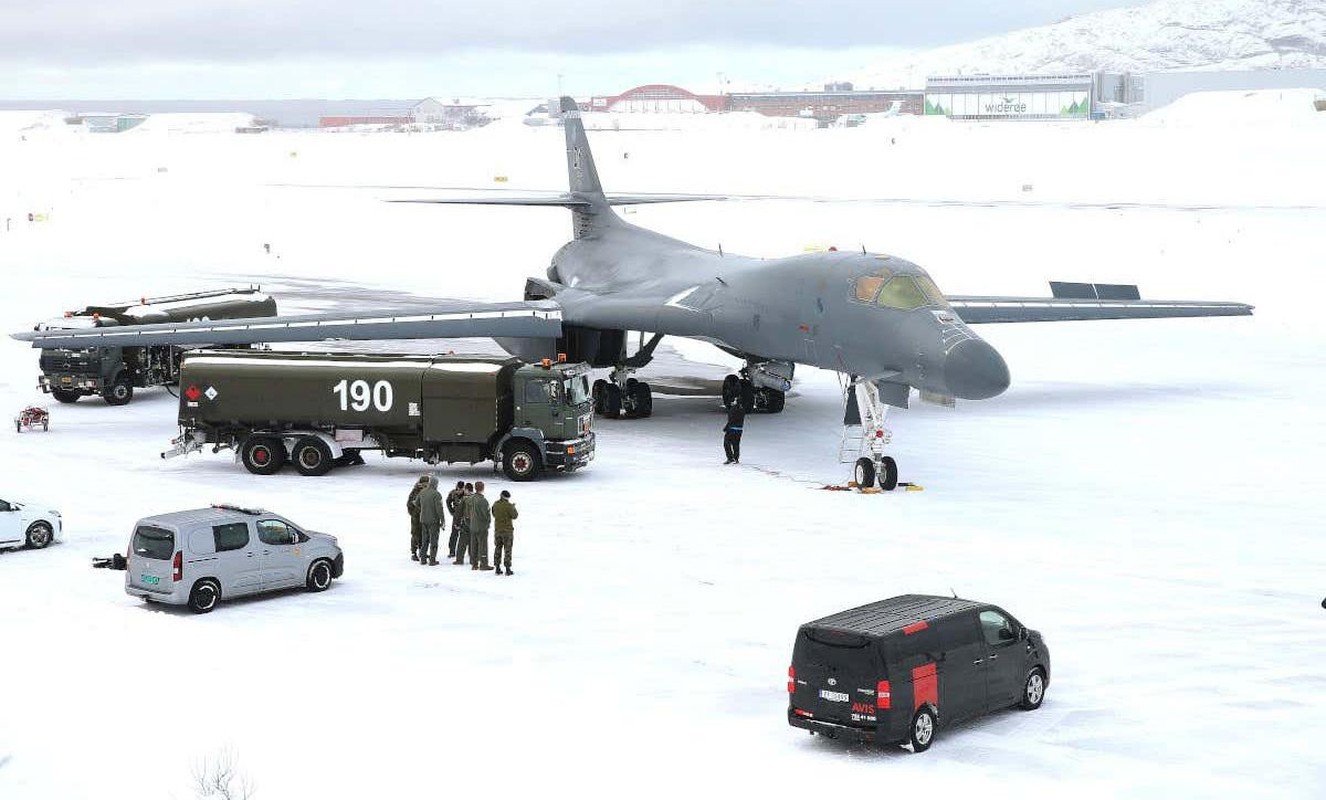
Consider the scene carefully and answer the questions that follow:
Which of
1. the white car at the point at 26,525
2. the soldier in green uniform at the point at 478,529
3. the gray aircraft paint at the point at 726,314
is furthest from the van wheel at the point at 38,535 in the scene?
the gray aircraft paint at the point at 726,314

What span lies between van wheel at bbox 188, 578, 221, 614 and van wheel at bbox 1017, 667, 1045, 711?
10444mm

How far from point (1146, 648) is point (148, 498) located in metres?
17.2

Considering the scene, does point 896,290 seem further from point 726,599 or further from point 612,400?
point 726,599

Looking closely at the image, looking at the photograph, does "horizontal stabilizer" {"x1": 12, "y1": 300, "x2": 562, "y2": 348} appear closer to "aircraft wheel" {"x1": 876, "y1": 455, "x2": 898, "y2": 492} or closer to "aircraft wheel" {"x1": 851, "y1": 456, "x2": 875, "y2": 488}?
"aircraft wheel" {"x1": 851, "y1": 456, "x2": 875, "y2": 488}

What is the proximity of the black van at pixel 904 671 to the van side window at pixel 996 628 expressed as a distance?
1 cm

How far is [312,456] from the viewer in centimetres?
3134

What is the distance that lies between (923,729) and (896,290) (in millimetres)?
15923

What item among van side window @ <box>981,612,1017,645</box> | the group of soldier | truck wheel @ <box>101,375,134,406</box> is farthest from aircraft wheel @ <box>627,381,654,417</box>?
van side window @ <box>981,612,1017,645</box>

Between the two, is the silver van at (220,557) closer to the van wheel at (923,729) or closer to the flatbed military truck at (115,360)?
the van wheel at (923,729)

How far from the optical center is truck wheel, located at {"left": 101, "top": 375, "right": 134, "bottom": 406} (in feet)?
132

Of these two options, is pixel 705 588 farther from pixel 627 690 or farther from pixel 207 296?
pixel 207 296

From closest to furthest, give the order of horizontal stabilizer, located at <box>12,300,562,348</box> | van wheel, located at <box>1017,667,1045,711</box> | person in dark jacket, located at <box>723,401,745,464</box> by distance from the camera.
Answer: van wheel, located at <box>1017,667,1045,711</box> → person in dark jacket, located at <box>723,401,745,464</box> → horizontal stabilizer, located at <box>12,300,562,348</box>

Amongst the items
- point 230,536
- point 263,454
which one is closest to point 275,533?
point 230,536

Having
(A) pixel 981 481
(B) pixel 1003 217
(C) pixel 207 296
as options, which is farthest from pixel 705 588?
(B) pixel 1003 217
